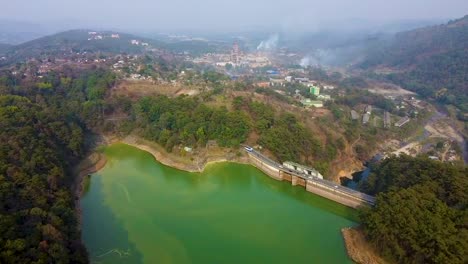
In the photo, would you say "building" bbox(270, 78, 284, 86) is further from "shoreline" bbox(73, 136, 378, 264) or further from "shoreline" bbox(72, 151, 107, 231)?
"shoreline" bbox(72, 151, 107, 231)

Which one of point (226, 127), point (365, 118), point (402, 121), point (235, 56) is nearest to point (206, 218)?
point (226, 127)

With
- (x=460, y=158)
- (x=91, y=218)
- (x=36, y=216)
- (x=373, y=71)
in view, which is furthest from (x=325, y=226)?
(x=373, y=71)

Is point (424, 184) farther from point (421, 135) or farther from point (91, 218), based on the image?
point (421, 135)

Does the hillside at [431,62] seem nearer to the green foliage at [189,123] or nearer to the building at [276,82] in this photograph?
the building at [276,82]

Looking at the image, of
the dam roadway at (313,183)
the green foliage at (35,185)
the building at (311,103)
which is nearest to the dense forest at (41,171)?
the green foliage at (35,185)

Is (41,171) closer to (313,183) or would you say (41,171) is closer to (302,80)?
(313,183)
